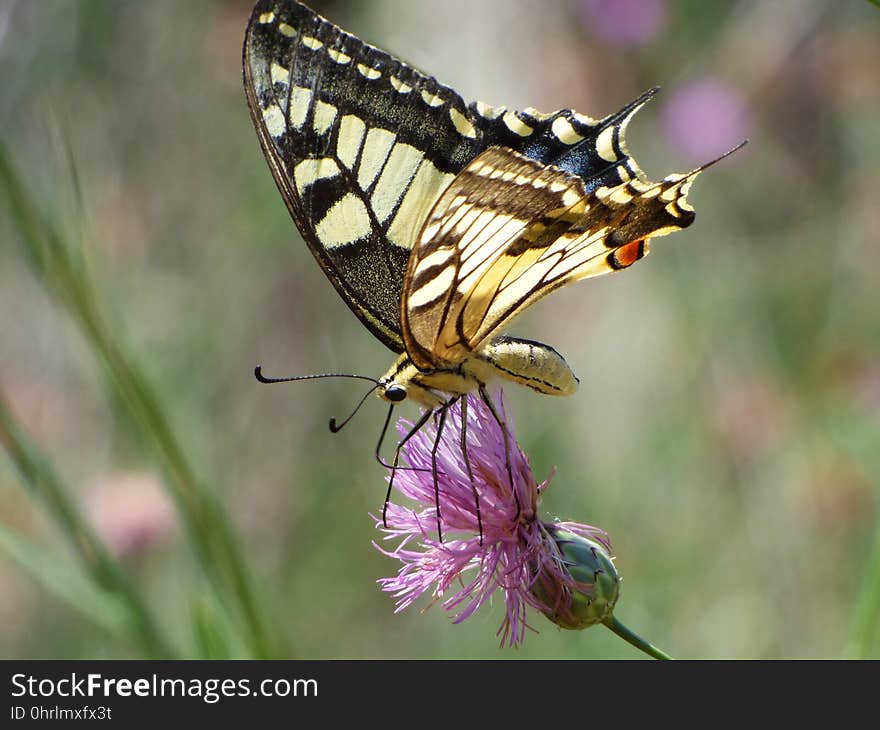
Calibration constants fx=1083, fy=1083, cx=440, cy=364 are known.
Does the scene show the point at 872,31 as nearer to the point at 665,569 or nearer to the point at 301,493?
the point at 665,569

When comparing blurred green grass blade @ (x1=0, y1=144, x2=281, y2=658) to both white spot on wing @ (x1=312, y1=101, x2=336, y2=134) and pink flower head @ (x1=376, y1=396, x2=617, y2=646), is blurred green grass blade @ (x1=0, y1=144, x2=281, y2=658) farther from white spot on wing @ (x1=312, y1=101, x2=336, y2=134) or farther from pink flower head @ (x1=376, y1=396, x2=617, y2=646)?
white spot on wing @ (x1=312, y1=101, x2=336, y2=134)

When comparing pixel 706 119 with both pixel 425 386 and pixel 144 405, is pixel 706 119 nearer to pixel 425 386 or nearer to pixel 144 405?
pixel 425 386

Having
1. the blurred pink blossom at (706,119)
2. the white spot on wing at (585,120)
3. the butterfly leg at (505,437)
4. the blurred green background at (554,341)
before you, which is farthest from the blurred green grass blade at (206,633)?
the blurred pink blossom at (706,119)

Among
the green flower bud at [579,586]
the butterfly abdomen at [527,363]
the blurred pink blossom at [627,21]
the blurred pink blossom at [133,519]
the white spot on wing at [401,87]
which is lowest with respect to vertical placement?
the blurred pink blossom at [133,519]

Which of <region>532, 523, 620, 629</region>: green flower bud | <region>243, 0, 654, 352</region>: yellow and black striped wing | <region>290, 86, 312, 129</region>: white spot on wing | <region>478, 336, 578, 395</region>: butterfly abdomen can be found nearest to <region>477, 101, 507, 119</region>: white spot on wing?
<region>243, 0, 654, 352</region>: yellow and black striped wing

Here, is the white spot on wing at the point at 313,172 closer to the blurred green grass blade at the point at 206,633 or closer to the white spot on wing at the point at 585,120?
the white spot on wing at the point at 585,120

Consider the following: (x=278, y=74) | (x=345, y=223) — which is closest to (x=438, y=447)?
(x=345, y=223)

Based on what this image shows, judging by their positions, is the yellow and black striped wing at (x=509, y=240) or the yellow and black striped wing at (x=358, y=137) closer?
the yellow and black striped wing at (x=509, y=240)
